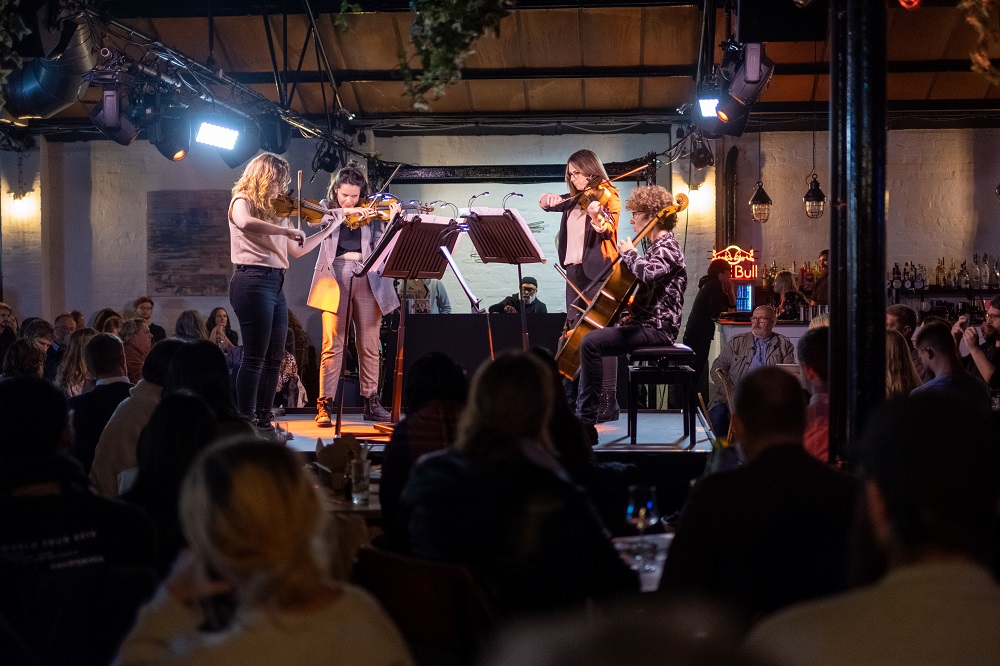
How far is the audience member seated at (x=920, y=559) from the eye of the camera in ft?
3.91

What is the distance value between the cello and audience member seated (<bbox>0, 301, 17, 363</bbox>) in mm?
4804

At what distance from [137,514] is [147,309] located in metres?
8.28

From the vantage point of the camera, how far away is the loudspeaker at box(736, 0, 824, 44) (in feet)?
21.0

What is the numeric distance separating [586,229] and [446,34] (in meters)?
2.07

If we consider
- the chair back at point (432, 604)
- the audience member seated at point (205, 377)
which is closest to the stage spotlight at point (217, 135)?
the audience member seated at point (205, 377)

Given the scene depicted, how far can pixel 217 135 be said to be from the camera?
8570 millimetres

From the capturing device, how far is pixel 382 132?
39.3ft

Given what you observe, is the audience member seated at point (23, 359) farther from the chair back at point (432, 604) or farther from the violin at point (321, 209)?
the chair back at point (432, 604)

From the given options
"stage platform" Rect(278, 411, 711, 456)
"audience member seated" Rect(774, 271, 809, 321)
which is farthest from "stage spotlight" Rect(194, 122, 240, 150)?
"audience member seated" Rect(774, 271, 809, 321)

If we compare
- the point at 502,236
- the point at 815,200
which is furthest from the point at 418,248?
the point at 815,200

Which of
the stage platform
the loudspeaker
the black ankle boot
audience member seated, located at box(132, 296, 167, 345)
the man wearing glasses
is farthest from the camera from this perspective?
the man wearing glasses

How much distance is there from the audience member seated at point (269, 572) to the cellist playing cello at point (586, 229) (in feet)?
16.3

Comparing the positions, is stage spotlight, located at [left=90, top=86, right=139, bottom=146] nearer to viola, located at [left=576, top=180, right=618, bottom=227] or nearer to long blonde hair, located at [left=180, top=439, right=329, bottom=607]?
viola, located at [left=576, top=180, right=618, bottom=227]

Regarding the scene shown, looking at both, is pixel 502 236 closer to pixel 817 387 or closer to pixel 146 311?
pixel 817 387
